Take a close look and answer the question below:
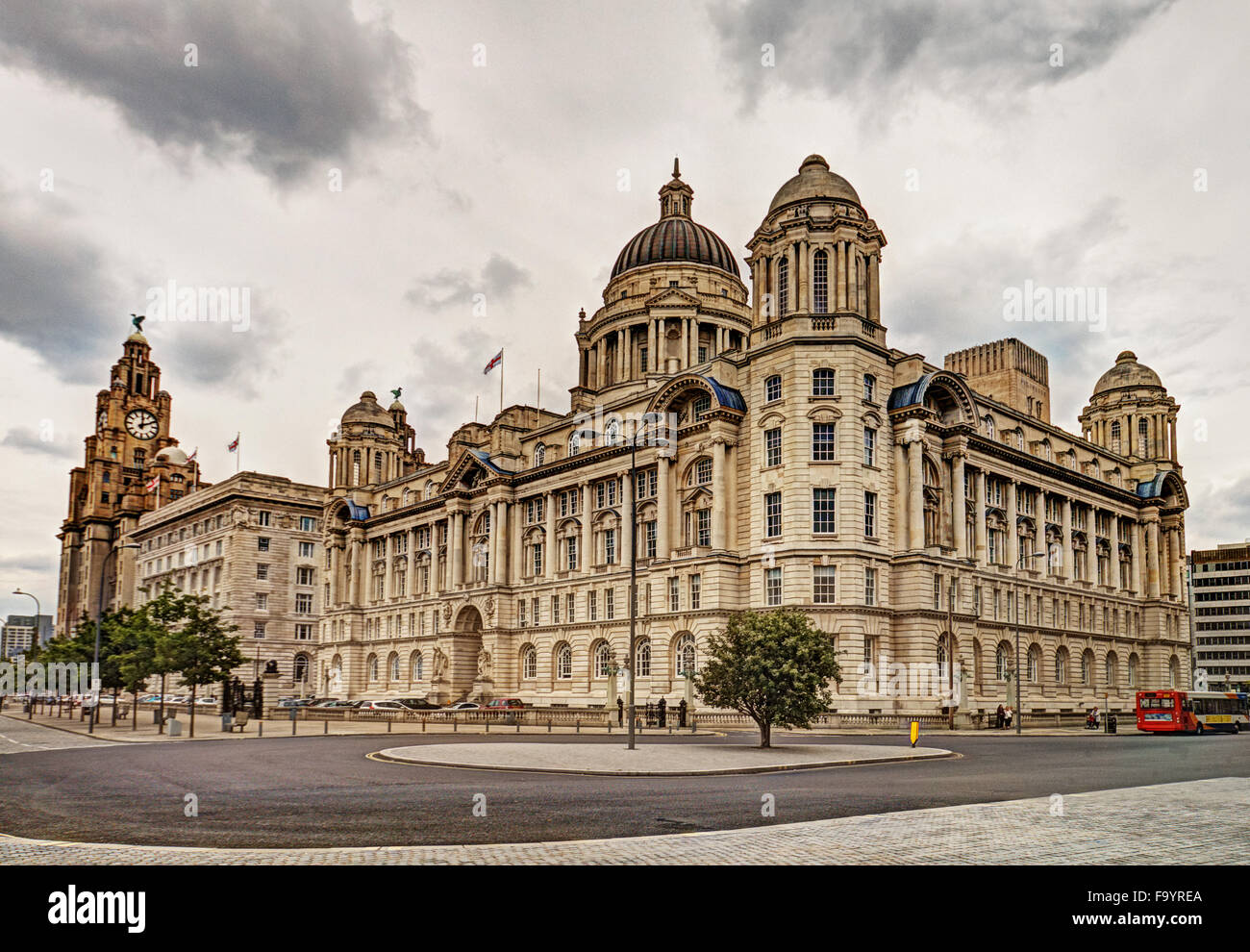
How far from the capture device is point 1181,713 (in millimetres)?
55938

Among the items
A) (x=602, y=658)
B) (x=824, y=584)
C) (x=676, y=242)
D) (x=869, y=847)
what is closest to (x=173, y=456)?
(x=676, y=242)

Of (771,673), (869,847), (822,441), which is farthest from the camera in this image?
(822,441)

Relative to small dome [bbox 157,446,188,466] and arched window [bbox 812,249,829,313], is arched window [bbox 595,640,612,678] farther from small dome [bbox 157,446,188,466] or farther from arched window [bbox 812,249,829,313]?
small dome [bbox 157,446,188,466]

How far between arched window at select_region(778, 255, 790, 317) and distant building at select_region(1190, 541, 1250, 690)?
362ft

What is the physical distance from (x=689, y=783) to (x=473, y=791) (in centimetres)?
546

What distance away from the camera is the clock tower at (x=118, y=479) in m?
143

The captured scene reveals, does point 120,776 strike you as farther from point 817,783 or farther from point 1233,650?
point 1233,650

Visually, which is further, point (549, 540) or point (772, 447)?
point (549, 540)

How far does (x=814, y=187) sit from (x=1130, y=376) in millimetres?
47999

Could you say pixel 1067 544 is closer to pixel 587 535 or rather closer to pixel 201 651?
pixel 587 535

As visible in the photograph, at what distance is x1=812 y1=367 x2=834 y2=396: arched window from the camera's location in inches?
2403

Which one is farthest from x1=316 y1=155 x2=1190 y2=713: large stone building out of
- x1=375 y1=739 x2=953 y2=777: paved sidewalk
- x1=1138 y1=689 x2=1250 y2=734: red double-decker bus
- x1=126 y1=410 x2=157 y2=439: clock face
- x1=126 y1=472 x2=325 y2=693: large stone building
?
x1=126 y1=410 x2=157 y2=439: clock face
